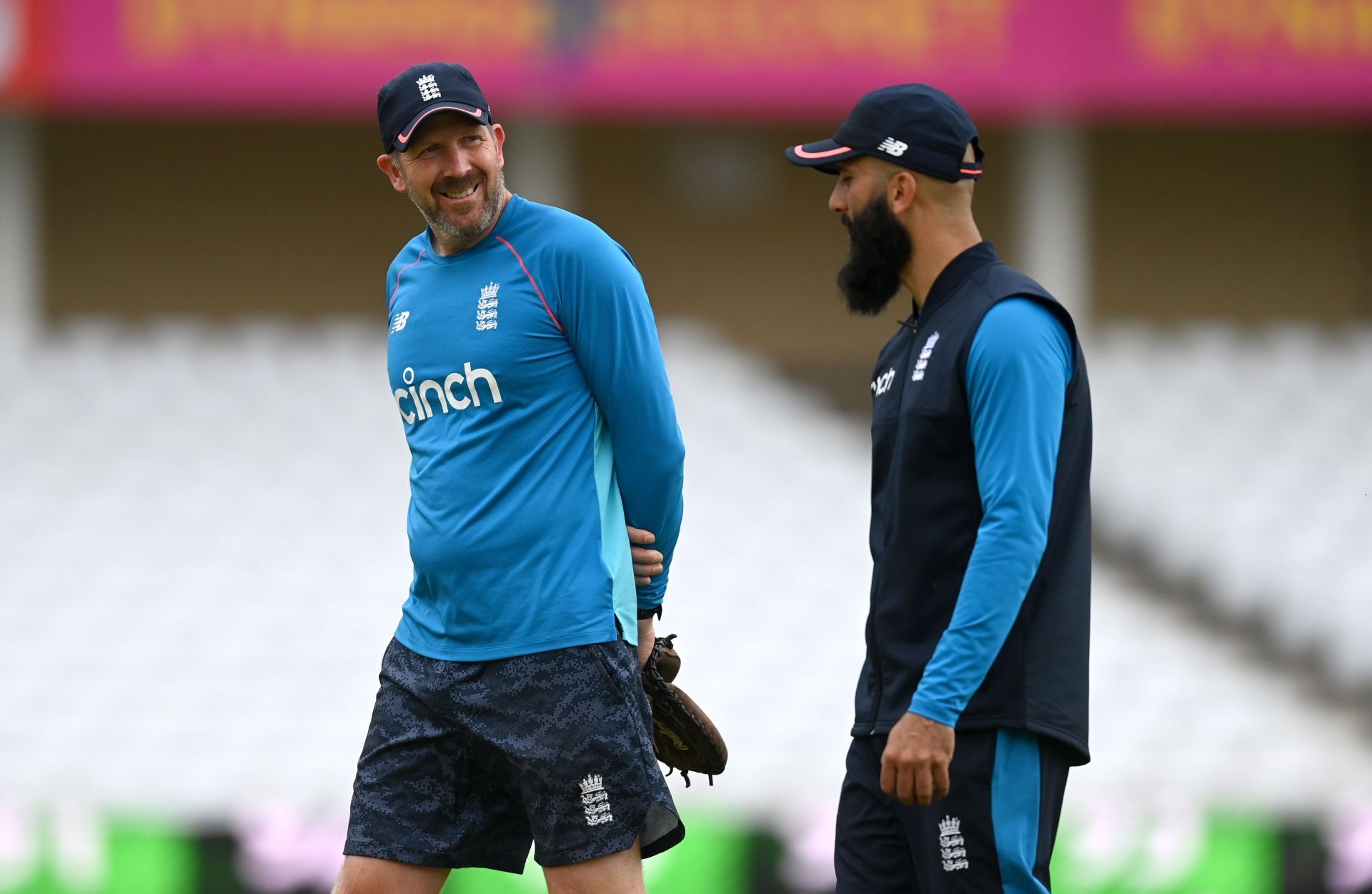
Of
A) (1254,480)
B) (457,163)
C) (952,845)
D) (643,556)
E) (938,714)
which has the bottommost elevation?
(952,845)

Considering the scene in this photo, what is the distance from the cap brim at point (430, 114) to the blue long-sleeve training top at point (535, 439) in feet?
0.59

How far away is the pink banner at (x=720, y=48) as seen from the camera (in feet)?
33.1

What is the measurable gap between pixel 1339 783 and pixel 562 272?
5.50 metres

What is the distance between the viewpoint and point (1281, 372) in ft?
35.3

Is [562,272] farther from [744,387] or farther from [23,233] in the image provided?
[23,233]

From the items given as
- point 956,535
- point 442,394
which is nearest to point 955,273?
point 956,535

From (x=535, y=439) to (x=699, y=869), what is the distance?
9.79 ft

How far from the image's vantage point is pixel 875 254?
2719mm

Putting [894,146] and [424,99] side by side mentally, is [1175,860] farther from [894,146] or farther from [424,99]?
[424,99]

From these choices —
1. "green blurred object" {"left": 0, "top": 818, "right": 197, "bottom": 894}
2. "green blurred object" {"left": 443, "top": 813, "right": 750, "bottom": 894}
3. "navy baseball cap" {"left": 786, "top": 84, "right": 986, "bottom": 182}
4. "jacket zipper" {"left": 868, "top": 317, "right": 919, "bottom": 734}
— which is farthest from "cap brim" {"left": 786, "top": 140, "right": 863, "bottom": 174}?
"green blurred object" {"left": 0, "top": 818, "right": 197, "bottom": 894}

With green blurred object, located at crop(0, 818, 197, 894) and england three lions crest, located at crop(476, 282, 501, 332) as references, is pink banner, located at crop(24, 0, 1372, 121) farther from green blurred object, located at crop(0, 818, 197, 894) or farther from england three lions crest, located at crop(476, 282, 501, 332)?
england three lions crest, located at crop(476, 282, 501, 332)

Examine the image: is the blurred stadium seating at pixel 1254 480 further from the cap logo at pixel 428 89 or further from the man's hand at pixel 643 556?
the cap logo at pixel 428 89

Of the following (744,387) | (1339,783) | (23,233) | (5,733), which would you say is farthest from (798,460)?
(23,233)

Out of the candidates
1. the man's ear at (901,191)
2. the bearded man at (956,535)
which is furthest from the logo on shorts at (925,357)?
the man's ear at (901,191)
